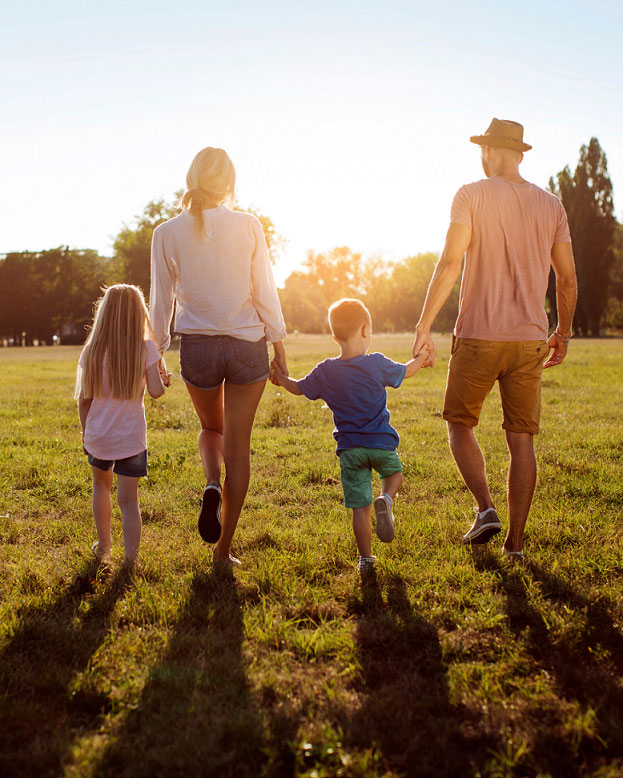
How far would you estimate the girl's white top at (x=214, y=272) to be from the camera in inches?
150

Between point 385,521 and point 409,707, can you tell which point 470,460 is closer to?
point 385,521

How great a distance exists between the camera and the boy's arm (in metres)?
4.16

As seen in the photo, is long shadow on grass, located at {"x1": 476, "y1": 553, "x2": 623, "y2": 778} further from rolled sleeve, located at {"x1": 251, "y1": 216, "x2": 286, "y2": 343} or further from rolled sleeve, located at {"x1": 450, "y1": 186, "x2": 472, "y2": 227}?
rolled sleeve, located at {"x1": 450, "y1": 186, "x2": 472, "y2": 227}

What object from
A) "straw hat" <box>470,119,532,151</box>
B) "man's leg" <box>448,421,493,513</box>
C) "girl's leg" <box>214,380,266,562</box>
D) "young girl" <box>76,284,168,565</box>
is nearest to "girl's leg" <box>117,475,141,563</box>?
"young girl" <box>76,284,168,565</box>

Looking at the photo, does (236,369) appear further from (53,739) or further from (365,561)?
(53,739)

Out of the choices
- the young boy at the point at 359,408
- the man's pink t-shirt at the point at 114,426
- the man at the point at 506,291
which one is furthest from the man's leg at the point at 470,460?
the man's pink t-shirt at the point at 114,426

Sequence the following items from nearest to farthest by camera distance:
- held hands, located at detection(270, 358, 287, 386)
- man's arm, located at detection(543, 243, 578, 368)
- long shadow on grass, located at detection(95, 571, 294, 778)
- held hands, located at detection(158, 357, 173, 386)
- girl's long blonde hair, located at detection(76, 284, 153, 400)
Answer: long shadow on grass, located at detection(95, 571, 294, 778)
girl's long blonde hair, located at detection(76, 284, 153, 400)
held hands, located at detection(158, 357, 173, 386)
held hands, located at detection(270, 358, 287, 386)
man's arm, located at detection(543, 243, 578, 368)

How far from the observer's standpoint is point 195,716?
2.57 metres

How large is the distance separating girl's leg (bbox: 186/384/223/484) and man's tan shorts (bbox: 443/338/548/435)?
156 centimetres

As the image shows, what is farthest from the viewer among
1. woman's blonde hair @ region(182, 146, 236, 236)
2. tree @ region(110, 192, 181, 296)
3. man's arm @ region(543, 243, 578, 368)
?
tree @ region(110, 192, 181, 296)

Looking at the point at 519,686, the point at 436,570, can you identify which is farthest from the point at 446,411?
the point at 519,686

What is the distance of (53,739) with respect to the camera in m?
2.43

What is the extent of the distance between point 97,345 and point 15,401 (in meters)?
9.77

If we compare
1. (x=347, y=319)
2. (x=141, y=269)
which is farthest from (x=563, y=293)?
(x=141, y=269)
